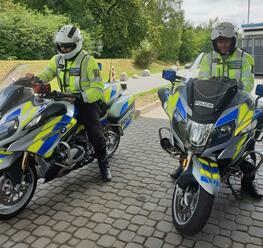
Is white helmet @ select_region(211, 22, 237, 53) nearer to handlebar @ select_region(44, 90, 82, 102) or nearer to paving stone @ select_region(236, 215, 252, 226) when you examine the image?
handlebar @ select_region(44, 90, 82, 102)

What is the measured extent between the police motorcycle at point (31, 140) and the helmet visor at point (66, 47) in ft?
1.70

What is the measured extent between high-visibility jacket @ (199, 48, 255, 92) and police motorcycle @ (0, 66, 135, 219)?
1556 mm

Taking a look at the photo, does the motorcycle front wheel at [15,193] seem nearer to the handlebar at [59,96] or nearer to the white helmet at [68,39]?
the handlebar at [59,96]

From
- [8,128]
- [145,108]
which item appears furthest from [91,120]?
[145,108]

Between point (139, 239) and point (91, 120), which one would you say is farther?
point (91, 120)

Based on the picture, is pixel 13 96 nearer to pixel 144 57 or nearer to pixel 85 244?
pixel 85 244

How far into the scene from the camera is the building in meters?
16.2

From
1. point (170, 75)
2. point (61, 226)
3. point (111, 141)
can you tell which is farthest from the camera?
point (111, 141)

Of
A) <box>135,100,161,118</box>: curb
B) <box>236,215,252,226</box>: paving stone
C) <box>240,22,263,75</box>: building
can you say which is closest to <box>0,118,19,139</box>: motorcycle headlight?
<box>236,215,252,226</box>: paving stone

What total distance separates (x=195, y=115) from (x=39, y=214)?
1.96 metres

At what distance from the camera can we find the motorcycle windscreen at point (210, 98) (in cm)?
282

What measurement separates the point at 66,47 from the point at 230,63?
184cm

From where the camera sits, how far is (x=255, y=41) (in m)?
16.5

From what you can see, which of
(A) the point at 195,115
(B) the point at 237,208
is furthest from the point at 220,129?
(B) the point at 237,208
